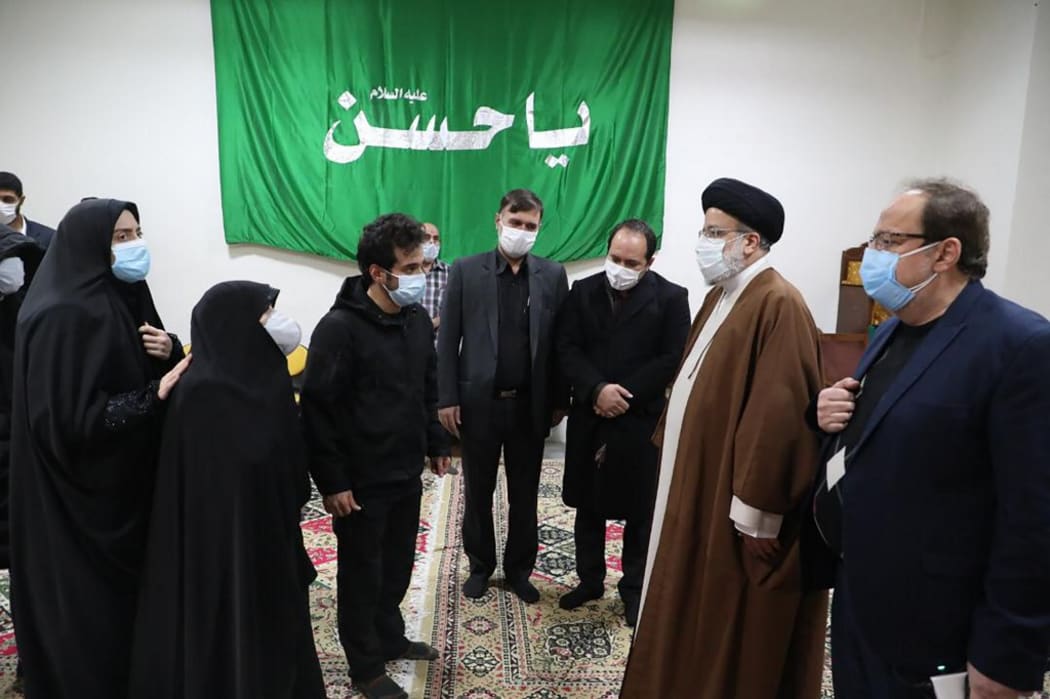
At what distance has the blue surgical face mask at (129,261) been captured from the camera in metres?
1.66

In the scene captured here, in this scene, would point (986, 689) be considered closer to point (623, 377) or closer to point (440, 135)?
point (623, 377)

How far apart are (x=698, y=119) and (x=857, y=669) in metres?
4.18

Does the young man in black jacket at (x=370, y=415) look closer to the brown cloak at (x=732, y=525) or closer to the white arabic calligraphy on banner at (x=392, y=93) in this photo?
the brown cloak at (x=732, y=525)

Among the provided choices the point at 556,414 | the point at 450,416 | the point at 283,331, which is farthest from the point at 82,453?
the point at 556,414

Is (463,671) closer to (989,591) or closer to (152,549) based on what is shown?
(152,549)

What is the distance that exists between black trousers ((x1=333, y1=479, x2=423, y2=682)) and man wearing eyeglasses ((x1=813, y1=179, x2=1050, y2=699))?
1.23 metres

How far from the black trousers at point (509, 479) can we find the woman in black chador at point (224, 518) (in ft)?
3.33

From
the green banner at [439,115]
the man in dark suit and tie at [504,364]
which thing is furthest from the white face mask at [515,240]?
the green banner at [439,115]

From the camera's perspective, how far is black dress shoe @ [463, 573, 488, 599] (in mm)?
2643

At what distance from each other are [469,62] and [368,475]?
3494 millimetres

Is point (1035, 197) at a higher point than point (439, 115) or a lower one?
lower

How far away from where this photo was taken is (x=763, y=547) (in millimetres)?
1530

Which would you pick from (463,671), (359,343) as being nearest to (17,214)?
(359,343)

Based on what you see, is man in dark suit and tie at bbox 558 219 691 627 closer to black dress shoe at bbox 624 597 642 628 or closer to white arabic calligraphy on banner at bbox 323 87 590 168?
black dress shoe at bbox 624 597 642 628
